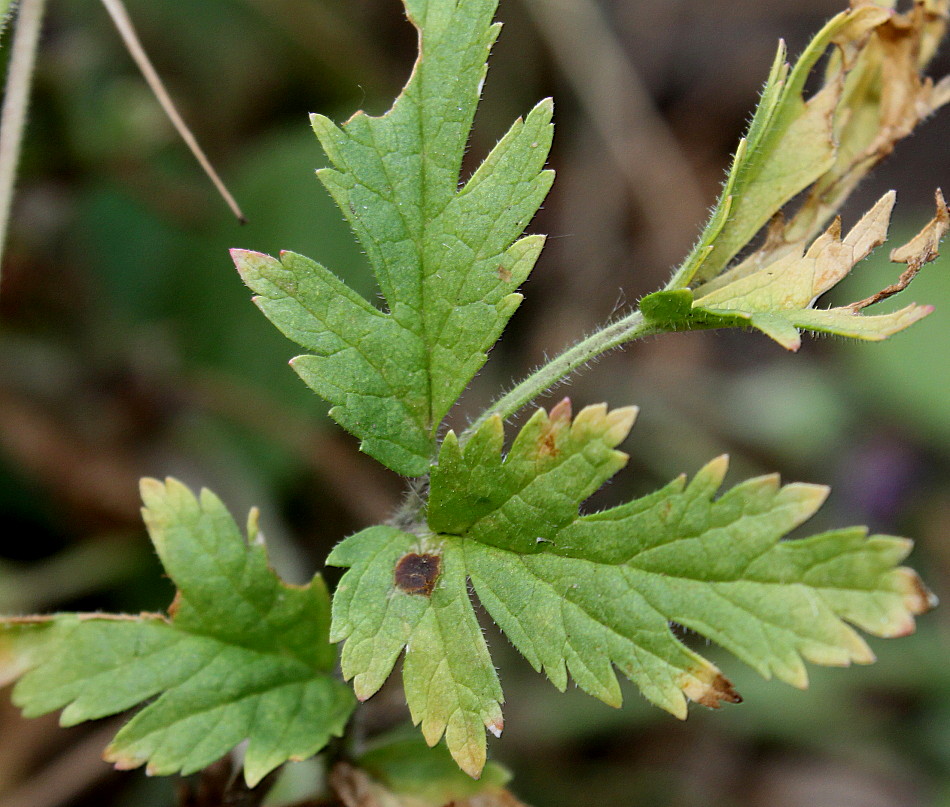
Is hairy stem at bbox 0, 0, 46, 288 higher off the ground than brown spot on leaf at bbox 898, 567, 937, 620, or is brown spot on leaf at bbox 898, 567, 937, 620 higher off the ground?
hairy stem at bbox 0, 0, 46, 288

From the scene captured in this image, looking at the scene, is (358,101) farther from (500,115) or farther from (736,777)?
(736,777)

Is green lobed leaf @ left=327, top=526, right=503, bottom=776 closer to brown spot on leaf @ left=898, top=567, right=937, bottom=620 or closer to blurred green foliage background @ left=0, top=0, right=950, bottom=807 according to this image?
brown spot on leaf @ left=898, top=567, right=937, bottom=620

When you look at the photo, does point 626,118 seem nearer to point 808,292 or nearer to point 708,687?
point 808,292

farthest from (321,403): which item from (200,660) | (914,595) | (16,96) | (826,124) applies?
(914,595)

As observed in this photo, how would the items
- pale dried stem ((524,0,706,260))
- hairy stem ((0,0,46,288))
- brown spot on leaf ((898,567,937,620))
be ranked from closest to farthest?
brown spot on leaf ((898,567,937,620)) < hairy stem ((0,0,46,288)) < pale dried stem ((524,0,706,260))

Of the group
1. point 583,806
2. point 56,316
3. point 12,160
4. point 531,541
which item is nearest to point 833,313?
point 531,541

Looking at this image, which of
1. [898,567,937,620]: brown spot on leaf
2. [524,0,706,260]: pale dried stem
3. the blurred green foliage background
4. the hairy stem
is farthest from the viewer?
[524,0,706,260]: pale dried stem

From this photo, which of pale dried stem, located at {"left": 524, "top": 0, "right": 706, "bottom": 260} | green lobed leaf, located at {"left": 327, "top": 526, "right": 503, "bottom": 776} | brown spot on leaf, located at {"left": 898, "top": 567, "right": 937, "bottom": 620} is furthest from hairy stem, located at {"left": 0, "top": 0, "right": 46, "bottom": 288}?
pale dried stem, located at {"left": 524, "top": 0, "right": 706, "bottom": 260}
